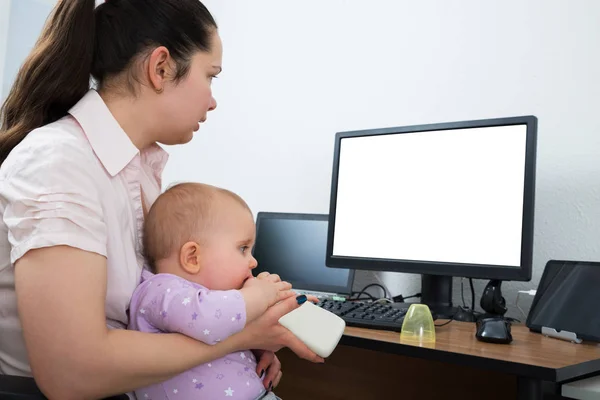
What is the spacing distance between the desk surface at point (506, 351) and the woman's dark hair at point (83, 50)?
590 millimetres

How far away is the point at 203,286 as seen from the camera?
1046 mm

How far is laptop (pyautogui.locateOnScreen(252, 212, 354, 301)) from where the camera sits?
188 centimetres

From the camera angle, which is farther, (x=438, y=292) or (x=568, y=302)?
(x=438, y=292)

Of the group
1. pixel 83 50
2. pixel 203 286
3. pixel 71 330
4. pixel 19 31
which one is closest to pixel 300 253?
pixel 203 286

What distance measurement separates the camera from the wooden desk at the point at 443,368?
1.01 m

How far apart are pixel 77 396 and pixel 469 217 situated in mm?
954

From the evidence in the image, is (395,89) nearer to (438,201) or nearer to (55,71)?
(438,201)

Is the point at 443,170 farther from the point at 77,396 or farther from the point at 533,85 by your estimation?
the point at 77,396

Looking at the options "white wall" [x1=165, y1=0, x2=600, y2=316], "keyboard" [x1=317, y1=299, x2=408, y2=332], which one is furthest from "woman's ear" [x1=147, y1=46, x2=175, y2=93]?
"white wall" [x1=165, y1=0, x2=600, y2=316]

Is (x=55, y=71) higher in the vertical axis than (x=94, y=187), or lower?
higher

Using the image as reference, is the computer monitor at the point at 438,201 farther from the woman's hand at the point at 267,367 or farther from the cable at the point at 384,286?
the woman's hand at the point at 267,367

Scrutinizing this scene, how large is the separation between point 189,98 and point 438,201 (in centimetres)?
70

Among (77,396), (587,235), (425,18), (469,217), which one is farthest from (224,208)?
(425,18)

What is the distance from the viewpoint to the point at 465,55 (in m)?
1.78
